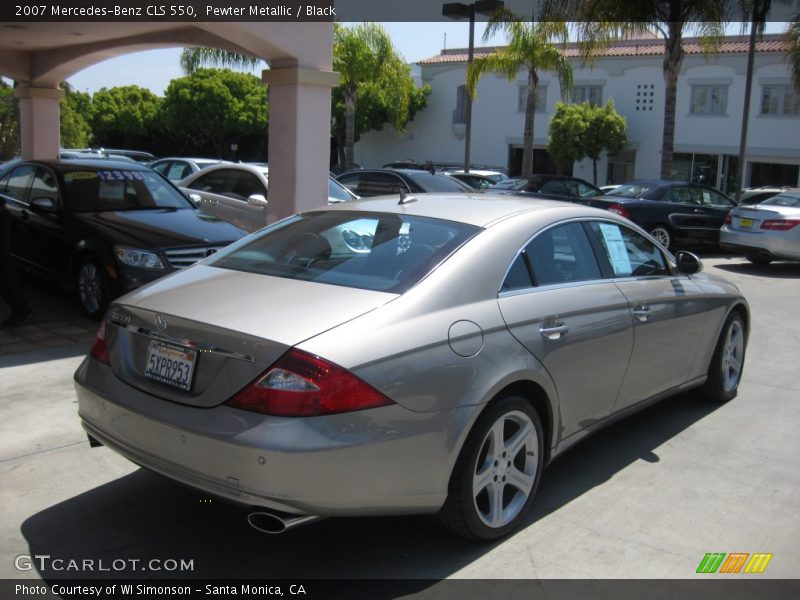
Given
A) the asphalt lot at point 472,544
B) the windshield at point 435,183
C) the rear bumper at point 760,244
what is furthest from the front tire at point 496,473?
the rear bumper at point 760,244

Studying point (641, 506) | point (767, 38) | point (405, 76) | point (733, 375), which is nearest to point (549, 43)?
point (405, 76)

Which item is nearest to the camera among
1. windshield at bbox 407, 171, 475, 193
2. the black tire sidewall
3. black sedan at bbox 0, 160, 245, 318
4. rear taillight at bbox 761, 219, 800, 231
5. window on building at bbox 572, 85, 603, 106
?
the black tire sidewall

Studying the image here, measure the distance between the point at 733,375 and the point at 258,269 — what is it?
3916mm

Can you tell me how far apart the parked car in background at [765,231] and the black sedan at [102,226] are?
30.4ft

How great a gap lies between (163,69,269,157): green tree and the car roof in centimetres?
3987

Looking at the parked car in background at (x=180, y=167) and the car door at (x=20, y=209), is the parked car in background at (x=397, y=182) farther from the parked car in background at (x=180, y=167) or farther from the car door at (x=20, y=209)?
the car door at (x=20, y=209)

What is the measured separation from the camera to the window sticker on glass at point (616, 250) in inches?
183

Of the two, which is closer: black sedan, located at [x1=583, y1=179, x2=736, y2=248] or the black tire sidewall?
the black tire sidewall

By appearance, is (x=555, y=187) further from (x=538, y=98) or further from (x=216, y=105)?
(x=216, y=105)

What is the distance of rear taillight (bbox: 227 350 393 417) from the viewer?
2941mm

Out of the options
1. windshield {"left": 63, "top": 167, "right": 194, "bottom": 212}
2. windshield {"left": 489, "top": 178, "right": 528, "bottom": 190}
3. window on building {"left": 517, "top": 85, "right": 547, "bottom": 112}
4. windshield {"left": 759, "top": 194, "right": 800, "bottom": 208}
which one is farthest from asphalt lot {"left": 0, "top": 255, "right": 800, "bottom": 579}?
window on building {"left": 517, "top": 85, "right": 547, "bottom": 112}

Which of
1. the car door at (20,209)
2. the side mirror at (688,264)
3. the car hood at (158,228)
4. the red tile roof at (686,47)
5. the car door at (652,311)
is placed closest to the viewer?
the car door at (652,311)

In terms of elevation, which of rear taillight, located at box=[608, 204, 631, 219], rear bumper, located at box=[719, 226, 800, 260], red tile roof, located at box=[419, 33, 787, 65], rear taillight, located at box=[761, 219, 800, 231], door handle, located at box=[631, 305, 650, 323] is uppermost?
red tile roof, located at box=[419, 33, 787, 65]

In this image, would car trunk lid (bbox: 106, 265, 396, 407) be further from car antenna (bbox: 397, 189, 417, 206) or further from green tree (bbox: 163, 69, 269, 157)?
green tree (bbox: 163, 69, 269, 157)
